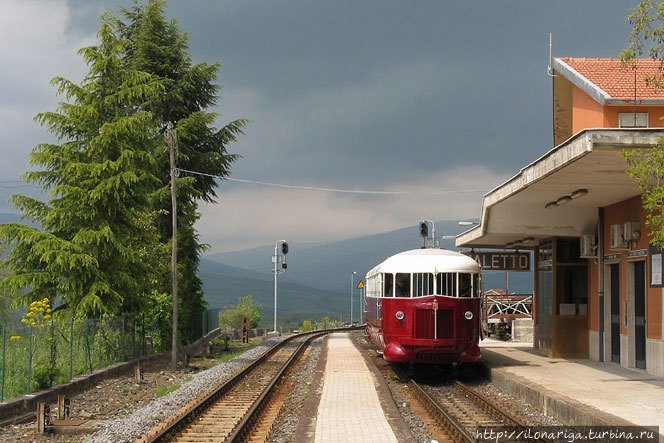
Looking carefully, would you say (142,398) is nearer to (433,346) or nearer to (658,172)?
(433,346)

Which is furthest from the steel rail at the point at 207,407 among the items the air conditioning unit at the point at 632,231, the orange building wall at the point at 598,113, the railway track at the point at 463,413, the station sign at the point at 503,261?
the orange building wall at the point at 598,113

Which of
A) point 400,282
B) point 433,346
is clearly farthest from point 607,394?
point 400,282

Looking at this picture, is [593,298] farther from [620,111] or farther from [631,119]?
[620,111]

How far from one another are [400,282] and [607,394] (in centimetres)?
616

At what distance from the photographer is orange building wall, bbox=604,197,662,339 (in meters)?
16.4

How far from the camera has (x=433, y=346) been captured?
707 inches

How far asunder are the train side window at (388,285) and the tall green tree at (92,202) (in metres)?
8.66

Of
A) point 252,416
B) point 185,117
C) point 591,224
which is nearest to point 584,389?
point 252,416

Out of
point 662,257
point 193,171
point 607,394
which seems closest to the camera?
point 607,394

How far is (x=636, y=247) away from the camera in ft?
58.1

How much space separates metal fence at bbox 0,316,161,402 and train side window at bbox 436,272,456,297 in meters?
9.14

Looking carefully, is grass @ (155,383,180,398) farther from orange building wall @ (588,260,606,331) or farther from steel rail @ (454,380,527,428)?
orange building wall @ (588,260,606,331)

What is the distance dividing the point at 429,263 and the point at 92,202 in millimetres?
10889

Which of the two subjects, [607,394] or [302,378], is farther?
[302,378]
